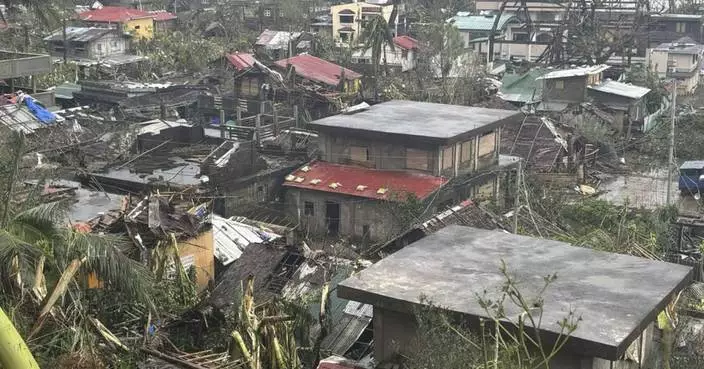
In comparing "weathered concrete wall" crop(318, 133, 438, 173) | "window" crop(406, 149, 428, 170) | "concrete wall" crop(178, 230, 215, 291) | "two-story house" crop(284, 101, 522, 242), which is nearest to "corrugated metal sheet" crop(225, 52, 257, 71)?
"two-story house" crop(284, 101, 522, 242)

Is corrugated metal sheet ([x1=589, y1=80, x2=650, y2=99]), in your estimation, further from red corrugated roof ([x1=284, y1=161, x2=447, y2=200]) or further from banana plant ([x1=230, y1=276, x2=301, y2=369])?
banana plant ([x1=230, y1=276, x2=301, y2=369])

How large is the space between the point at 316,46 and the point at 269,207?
25.8 meters

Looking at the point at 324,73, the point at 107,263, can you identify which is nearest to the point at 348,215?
the point at 107,263

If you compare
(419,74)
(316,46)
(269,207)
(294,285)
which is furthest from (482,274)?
(316,46)

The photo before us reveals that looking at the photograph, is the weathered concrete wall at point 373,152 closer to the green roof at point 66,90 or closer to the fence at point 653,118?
the fence at point 653,118

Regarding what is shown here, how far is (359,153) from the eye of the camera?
2603 centimetres

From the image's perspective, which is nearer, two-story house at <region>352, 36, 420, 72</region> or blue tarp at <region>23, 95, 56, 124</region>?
blue tarp at <region>23, 95, 56, 124</region>

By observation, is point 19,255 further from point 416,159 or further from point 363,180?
point 416,159

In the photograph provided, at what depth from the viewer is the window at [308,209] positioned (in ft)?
83.5

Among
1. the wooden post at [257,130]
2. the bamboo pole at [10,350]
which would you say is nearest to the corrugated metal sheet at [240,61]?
the wooden post at [257,130]

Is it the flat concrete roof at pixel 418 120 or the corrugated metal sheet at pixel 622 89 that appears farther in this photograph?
the corrugated metal sheet at pixel 622 89

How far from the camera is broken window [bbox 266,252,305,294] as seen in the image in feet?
55.8

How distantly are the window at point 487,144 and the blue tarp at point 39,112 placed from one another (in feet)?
46.6

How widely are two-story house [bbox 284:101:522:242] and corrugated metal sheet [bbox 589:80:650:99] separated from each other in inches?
478
